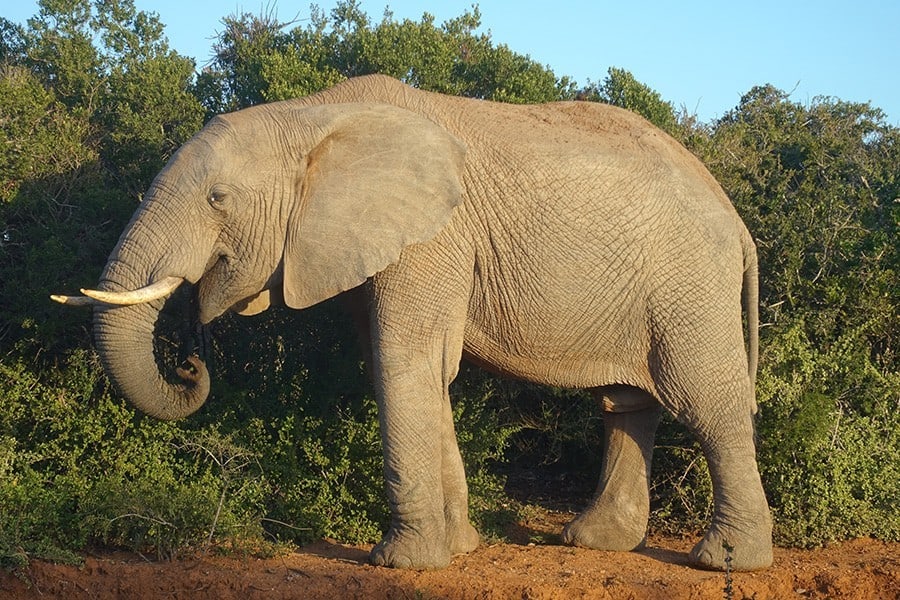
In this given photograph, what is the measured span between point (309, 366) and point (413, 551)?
2348mm

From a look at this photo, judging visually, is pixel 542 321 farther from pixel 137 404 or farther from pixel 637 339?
pixel 137 404

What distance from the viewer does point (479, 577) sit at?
619cm

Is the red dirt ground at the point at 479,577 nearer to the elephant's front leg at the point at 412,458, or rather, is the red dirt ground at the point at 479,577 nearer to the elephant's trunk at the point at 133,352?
the elephant's front leg at the point at 412,458

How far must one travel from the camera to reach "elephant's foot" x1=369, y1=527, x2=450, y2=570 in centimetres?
624

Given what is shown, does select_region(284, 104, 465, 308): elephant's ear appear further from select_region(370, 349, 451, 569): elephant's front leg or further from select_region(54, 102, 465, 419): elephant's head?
select_region(370, 349, 451, 569): elephant's front leg

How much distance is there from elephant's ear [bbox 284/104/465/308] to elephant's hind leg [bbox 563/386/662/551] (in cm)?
183

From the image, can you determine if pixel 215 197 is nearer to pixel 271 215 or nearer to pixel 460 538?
pixel 271 215

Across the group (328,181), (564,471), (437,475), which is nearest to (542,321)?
(437,475)

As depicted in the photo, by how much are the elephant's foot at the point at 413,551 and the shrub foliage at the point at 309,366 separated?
2.67 feet

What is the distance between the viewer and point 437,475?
6.29m

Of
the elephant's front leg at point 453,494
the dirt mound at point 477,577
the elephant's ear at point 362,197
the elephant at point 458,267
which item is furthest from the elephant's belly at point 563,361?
the dirt mound at point 477,577

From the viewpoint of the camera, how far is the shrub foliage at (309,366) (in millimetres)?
7016

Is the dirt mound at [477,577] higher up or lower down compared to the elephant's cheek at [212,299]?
lower down

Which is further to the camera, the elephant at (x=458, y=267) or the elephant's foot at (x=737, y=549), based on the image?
the elephant's foot at (x=737, y=549)
